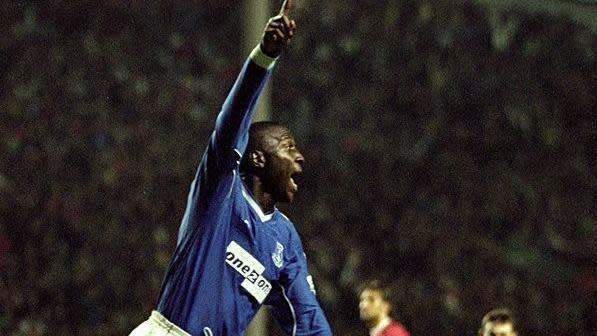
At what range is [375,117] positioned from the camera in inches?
464

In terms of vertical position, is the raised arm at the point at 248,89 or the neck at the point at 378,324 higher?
the raised arm at the point at 248,89

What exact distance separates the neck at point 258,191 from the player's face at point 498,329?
2311mm

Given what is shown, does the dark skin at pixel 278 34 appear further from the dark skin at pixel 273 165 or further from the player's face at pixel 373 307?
the player's face at pixel 373 307

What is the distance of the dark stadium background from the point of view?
35.0ft

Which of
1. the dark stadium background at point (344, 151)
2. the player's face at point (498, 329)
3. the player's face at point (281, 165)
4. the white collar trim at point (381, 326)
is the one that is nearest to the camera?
the player's face at point (281, 165)

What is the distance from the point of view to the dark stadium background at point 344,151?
10664mm

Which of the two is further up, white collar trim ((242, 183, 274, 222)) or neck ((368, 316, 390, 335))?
white collar trim ((242, 183, 274, 222))

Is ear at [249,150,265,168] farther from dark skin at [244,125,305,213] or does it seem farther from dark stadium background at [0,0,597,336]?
dark stadium background at [0,0,597,336]

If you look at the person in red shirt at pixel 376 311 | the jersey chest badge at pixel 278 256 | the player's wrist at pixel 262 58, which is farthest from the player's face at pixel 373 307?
the player's wrist at pixel 262 58

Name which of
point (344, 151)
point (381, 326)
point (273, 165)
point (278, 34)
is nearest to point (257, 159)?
point (273, 165)

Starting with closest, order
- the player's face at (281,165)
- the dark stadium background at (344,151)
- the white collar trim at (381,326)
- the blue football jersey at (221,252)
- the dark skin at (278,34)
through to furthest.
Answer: the dark skin at (278,34)
the blue football jersey at (221,252)
the player's face at (281,165)
the white collar trim at (381,326)
the dark stadium background at (344,151)

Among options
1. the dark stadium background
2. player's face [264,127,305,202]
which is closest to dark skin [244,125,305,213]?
player's face [264,127,305,202]

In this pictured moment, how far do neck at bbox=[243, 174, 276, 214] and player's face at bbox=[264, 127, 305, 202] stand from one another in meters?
0.03

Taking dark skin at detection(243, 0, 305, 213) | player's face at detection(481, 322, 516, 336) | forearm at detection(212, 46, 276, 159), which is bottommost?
player's face at detection(481, 322, 516, 336)
